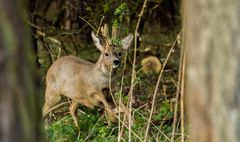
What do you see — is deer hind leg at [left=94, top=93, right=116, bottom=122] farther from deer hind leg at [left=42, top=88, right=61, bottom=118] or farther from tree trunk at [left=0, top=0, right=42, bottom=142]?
tree trunk at [left=0, top=0, right=42, bottom=142]

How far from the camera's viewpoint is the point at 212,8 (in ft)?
11.3

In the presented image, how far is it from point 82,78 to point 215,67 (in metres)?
8.20

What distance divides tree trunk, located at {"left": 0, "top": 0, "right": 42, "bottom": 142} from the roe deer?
752 cm

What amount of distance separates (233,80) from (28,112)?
899mm

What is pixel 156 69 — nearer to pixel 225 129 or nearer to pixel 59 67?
pixel 59 67

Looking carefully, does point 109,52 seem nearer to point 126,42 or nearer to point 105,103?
point 126,42

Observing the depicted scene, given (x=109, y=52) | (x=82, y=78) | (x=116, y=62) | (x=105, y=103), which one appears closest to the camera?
(x=105, y=103)

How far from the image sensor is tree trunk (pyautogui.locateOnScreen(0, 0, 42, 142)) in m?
2.86

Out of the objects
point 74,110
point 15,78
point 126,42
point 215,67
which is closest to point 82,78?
point 74,110

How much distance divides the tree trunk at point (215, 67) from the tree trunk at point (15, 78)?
81 centimetres

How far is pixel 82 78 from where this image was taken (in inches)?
459

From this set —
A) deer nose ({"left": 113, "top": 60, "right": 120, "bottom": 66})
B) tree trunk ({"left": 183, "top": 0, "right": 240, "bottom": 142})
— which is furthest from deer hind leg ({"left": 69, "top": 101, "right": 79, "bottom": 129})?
tree trunk ({"left": 183, "top": 0, "right": 240, "bottom": 142})

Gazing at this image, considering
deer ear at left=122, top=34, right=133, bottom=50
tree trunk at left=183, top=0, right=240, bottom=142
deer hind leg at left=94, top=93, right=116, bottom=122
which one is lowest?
deer hind leg at left=94, top=93, right=116, bottom=122

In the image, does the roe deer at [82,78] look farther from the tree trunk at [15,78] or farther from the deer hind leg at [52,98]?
the tree trunk at [15,78]
